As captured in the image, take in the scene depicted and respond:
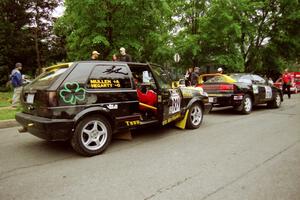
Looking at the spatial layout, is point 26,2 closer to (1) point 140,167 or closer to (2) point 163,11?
(2) point 163,11

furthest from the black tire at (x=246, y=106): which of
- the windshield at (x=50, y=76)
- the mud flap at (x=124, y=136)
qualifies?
the windshield at (x=50, y=76)

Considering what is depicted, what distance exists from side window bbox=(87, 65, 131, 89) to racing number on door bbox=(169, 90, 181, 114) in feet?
4.23

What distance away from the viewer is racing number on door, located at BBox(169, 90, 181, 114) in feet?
20.5

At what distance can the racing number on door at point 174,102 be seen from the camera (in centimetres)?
625

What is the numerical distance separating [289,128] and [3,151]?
6.74 m

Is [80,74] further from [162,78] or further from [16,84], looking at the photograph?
[16,84]

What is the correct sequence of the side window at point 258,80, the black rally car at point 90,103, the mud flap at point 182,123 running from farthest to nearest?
the side window at point 258,80 < the mud flap at point 182,123 < the black rally car at point 90,103

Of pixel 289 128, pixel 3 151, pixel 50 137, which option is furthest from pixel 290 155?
pixel 3 151

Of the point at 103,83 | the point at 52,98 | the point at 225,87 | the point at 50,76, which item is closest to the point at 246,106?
the point at 225,87

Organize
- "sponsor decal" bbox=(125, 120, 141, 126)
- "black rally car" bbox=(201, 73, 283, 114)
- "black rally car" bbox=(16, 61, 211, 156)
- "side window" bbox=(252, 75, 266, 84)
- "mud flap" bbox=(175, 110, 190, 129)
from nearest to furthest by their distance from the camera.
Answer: "black rally car" bbox=(16, 61, 211, 156), "sponsor decal" bbox=(125, 120, 141, 126), "mud flap" bbox=(175, 110, 190, 129), "black rally car" bbox=(201, 73, 283, 114), "side window" bbox=(252, 75, 266, 84)

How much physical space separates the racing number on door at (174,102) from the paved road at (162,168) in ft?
1.98

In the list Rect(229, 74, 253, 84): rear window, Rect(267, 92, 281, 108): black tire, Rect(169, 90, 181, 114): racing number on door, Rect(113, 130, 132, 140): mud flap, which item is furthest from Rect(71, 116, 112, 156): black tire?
Rect(267, 92, 281, 108): black tire

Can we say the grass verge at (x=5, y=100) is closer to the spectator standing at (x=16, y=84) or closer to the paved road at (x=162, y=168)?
the spectator standing at (x=16, y=84)

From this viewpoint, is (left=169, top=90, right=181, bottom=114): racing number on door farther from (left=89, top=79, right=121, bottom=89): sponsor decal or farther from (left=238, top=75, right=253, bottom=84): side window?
(left=238, top=75, right=253, bottom=84): side window
